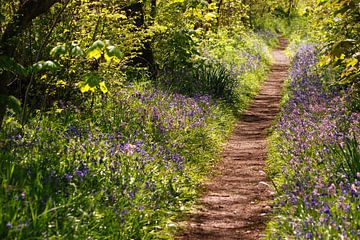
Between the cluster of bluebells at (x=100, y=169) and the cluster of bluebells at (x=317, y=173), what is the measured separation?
144 cm

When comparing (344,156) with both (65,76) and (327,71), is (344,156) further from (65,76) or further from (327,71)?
(327,71)

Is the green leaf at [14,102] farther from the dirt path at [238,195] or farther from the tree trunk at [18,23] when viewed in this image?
the dirt path at [238,195]

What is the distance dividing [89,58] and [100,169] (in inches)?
96.2

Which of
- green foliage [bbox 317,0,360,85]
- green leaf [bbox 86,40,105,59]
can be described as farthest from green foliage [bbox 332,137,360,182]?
green leaf [bbox 86,40,105,59]

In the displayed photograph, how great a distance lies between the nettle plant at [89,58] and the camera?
4.46 m

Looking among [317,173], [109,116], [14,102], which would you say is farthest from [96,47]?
[109,116]

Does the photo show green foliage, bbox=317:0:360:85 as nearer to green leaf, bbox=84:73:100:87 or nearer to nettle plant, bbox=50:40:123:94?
nettle plant, bbox=50:40:123:94

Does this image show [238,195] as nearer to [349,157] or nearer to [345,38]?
[349,157]

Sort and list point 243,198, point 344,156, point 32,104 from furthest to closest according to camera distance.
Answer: point 32,104 < point 243,198 < point 344,156

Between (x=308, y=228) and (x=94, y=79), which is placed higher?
(x=94, y=79)

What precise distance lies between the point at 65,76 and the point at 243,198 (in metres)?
3.59

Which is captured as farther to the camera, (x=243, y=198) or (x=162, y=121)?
→ (x=162, y=121)

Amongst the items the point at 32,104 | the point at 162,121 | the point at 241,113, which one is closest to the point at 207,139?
the point at 162,121

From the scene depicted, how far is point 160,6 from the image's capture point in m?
12.8
